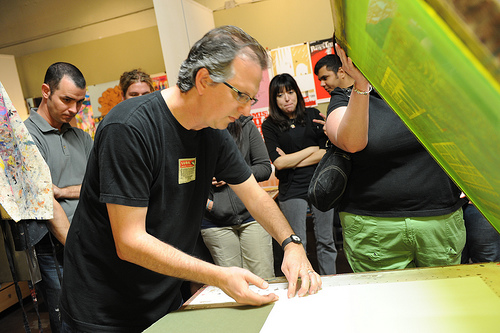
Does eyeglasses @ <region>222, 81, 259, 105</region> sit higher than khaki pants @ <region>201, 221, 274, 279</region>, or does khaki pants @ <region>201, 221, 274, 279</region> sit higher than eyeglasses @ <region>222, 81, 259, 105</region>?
eyeglasses @ <region>222, 81, 259, 105</region>

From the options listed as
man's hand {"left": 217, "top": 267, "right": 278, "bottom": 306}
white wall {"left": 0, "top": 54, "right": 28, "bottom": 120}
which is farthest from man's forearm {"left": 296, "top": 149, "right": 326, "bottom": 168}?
white wall {"left": 0, "top": 54, "right": 28, "bottom": 120}

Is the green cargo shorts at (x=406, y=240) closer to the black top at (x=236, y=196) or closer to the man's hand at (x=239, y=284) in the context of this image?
the man's hand at (x=239, y=284)

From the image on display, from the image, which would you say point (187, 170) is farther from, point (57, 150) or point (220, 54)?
point (57, 150)

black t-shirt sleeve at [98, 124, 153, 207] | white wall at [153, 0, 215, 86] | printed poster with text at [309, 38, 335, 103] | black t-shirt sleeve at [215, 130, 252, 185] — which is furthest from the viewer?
printed poster with text at [309, 38, 335, 103]

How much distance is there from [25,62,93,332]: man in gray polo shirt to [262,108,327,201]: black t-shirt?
51.5 inches

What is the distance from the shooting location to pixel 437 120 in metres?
0.48

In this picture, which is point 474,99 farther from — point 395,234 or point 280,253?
point 280,253

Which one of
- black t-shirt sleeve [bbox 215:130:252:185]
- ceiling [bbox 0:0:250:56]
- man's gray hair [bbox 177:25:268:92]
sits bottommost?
black t-shirt sleeve [bbox 215:130:252:185]

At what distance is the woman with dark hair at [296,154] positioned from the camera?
272 centimetres

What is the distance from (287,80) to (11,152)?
1882 millimetres

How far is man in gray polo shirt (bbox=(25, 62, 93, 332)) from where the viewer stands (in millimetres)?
1892

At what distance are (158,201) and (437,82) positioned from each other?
2.79 ft

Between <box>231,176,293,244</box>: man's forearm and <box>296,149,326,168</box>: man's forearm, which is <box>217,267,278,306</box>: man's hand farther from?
<box>296,149,326,168</box>: man's forearm

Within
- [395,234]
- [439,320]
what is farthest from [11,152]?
[439,320]
